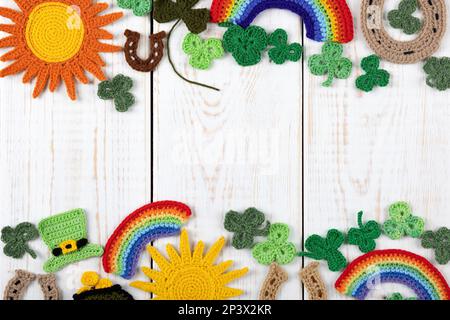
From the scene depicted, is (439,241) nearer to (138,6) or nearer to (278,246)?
(278,246)

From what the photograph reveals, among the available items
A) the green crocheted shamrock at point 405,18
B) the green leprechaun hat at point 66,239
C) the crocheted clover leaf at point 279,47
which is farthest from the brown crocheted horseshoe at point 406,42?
the green leprechaun hat at point 66,239

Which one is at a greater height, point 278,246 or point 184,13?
point 184,13

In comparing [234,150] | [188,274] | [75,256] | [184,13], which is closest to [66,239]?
[75,256]

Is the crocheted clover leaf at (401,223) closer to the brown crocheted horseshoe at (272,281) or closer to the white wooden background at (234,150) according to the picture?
the white wooden background at (234,150)

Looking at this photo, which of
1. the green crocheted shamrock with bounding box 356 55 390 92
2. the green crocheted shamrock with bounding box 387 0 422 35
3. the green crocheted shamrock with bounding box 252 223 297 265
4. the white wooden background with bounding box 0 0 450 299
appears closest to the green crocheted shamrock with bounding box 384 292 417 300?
the white wooden background with bounding box 0 0 450 299

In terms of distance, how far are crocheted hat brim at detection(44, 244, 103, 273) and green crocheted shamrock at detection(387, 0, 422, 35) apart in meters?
0.70

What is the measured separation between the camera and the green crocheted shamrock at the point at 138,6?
101 centimetres

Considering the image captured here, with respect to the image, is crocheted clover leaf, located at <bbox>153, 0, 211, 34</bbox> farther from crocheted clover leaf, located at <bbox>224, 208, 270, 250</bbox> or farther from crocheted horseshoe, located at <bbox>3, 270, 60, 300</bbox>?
crocheted horseshoe, located at <bbox>3, 270, 60, 300</bbox>

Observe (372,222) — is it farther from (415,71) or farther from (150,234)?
(150,234)

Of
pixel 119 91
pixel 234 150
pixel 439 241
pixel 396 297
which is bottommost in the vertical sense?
pixel 396 297

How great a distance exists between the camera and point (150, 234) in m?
1.03

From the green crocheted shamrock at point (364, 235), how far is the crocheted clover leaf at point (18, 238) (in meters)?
0.60

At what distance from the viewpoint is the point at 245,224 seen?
40.6 inches

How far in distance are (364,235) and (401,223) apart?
0.25 ft
